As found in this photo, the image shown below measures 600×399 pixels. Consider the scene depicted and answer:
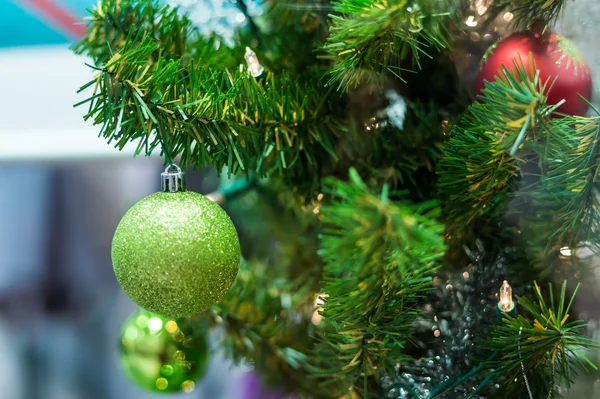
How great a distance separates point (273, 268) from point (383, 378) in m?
0.19

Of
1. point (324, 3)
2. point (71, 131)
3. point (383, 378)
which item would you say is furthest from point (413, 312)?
point (71, 131)

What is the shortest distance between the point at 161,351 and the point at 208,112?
0.85 ft

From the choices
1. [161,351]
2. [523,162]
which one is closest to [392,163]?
[523,162]

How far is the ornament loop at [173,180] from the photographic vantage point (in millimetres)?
272

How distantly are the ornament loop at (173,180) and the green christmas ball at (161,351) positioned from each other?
19 centimetres

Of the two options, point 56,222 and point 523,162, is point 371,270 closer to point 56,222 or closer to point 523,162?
point 523,162

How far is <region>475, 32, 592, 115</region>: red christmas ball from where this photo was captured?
0.87 feet

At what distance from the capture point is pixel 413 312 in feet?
0.86

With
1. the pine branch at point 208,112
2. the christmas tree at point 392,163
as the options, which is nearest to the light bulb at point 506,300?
the christmas tree at point 392,163

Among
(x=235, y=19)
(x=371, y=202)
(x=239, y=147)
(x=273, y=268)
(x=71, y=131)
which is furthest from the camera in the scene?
(x=71, y=131)

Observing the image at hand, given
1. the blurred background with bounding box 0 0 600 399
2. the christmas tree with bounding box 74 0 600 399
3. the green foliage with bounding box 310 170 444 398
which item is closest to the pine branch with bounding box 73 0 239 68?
the christmas tree with bounding box 74 0 600 399

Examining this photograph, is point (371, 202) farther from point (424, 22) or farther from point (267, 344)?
point (267, 344)

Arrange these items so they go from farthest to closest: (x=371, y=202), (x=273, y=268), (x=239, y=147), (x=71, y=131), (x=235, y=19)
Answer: (x=71, y=131) → (x=273, y=268) → (x=235, y=19) → (x=239, y=147) → (x=371, y=202)

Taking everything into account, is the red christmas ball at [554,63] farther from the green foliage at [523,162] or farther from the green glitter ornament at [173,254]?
the green glitter ornament at [173,254]
